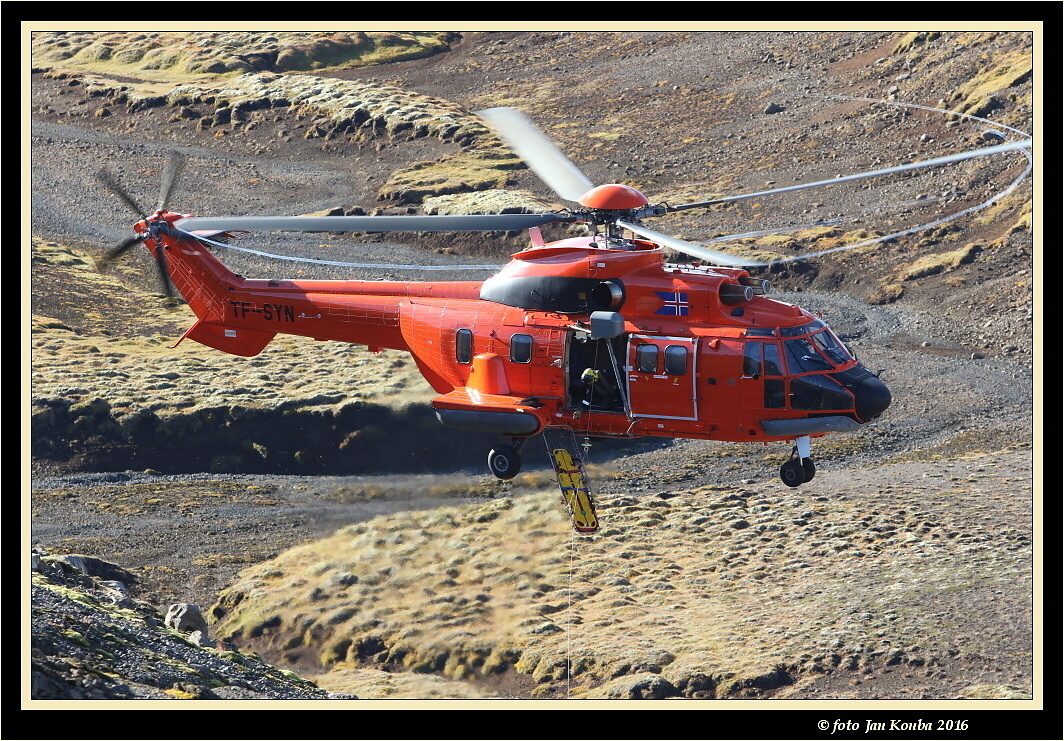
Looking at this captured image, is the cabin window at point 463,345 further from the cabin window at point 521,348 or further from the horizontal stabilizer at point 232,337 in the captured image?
the horizontal stabilizer at point 232,337

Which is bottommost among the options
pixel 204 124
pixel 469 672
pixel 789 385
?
pixel 469 672

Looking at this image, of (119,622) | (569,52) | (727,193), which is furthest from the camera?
(569,52)

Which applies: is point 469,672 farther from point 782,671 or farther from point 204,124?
point 204,124

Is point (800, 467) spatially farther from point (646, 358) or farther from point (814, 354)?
point (646, 358)

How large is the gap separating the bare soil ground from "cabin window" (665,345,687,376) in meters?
14.3

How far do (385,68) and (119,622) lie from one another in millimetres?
58899

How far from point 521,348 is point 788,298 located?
32.4 meters

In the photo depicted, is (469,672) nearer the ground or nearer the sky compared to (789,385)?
nearer the ground

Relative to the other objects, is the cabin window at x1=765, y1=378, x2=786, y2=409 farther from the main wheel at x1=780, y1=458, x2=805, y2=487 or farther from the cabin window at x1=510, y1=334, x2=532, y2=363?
the cabin window at x1=510, y1=334, x2=532, y2=363


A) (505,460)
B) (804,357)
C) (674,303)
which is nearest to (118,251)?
(505,460)

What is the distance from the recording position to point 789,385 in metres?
30.3

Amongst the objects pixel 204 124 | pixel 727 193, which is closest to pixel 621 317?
pixel 727 193

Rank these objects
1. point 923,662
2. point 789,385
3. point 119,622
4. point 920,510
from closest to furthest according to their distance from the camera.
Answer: point 789,385 → point 119,622 → point 923,662 → point 920,510

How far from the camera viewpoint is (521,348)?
3228 cm
